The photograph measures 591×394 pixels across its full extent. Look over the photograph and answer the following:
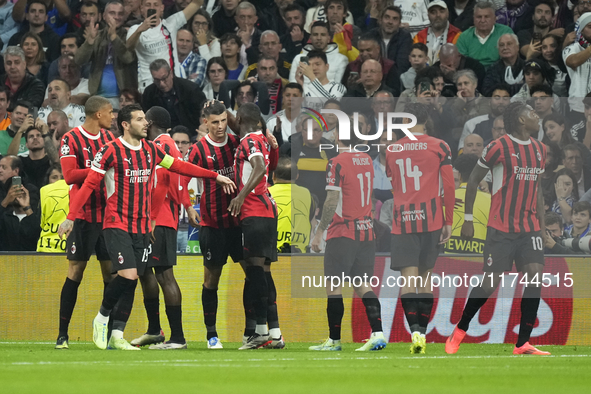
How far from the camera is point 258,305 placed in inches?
312

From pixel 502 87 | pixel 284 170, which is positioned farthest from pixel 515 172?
pixel 502 87

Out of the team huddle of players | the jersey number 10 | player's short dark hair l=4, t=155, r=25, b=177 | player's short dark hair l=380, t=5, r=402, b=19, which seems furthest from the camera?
player's short dark hair l=380, t=5, r=402, b=19

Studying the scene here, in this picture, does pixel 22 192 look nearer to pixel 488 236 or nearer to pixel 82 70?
pixel 82 70

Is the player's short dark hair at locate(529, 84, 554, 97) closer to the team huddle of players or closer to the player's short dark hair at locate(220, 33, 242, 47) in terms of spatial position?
the team huddle of players

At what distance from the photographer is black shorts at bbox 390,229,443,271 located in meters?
8.09

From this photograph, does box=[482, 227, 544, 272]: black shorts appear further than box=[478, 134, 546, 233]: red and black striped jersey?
No

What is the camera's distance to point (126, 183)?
7.51m

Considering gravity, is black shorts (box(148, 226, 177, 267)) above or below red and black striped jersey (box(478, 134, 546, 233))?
below

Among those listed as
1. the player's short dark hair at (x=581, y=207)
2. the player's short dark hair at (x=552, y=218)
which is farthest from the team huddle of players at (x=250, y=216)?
the player's short dark hair at (x=581, y=207)

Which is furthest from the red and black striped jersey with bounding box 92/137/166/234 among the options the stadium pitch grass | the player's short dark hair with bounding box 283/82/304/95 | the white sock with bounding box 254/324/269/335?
the player's short dark hair with bounding box 283/82/304/95

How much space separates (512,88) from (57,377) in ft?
28.9

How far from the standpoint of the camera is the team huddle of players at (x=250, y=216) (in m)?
7.54

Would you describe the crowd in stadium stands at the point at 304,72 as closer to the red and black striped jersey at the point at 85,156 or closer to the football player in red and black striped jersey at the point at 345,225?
the football player in red and black striped jersey at the point at 345,225

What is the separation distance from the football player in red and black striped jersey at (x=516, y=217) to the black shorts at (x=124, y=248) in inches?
112
